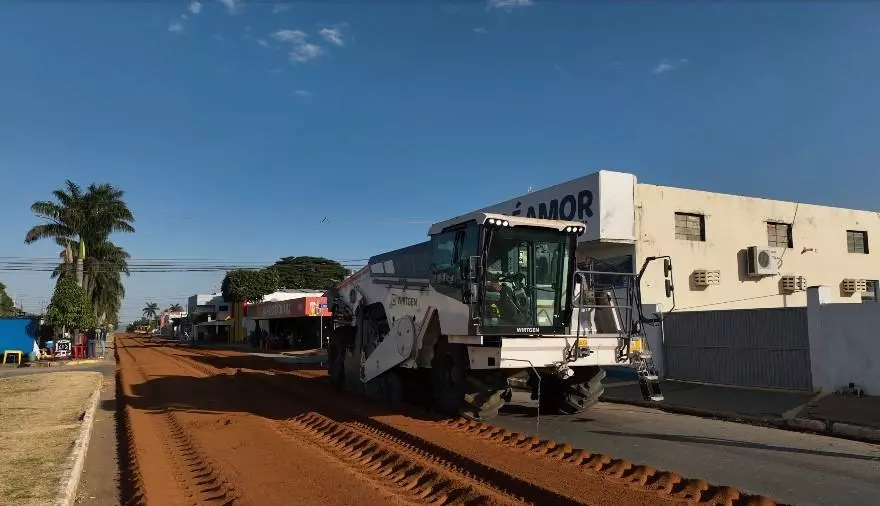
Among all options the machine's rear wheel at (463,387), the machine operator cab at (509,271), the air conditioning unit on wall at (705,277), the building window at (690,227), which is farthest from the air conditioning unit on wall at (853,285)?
the machine's rear wheel at (463,387)

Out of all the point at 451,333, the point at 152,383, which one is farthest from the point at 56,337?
the point at 451,333

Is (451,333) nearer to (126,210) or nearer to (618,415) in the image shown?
(618,415)

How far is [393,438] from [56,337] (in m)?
34.6

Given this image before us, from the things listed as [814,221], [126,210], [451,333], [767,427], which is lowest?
[767,427]

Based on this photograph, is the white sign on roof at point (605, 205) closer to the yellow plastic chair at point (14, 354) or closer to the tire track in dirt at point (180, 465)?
the tire track in dirt at point (180, 465)

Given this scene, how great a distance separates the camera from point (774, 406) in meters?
12.0

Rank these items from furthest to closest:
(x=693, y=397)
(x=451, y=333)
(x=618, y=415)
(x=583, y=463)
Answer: (x=693, y=397) → (x=618, y=415) → (x=451, y=333) → (x=583, y=463)

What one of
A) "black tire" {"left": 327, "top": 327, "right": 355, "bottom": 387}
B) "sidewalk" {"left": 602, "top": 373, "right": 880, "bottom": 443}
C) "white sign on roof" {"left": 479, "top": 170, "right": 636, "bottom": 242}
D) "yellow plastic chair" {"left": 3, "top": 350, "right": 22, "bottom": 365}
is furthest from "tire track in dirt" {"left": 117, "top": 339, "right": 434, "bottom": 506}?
"yellow plastic chair" {"left": 3, "top": 350, "right": 22, "bottom": 365}

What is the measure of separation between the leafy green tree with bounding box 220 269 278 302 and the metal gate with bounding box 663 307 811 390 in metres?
56.8

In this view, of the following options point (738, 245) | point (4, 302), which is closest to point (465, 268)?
point (738, 245)

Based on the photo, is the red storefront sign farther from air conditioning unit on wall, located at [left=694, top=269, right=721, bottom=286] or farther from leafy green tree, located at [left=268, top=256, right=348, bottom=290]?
leafy green tree, located at [left=268, top=256, right=348, bottom=290]

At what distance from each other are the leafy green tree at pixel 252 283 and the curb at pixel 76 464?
56.1 meters

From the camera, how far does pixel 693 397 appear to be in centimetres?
1361

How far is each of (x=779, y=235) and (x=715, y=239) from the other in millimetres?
3372
